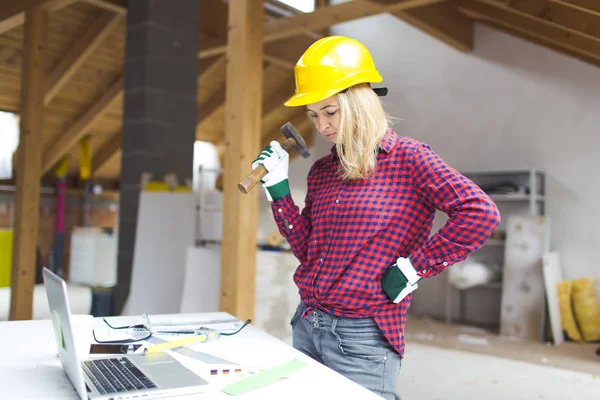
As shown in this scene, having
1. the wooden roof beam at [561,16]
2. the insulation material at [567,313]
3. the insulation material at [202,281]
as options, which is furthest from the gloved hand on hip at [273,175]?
the insulation material at [567,313]

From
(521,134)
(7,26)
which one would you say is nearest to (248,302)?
(7,26)

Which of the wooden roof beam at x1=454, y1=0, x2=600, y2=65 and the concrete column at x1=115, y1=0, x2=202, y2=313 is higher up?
the wooden roof beam at x1=454, y1=0, x2=600, y2=65

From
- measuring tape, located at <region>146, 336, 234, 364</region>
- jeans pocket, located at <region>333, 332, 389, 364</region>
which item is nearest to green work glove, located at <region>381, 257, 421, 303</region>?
jeans pocket, located at <region>333, 332, 389, 364</region>

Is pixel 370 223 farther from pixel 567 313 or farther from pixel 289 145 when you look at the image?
pixel 567 313

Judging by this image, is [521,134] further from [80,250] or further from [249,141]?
[80,250]

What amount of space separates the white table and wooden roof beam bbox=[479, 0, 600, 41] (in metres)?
3.64

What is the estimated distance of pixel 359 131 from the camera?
1.46m

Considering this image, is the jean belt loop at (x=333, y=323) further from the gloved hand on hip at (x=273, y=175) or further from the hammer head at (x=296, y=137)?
the hammer head at (x=296, y=137)

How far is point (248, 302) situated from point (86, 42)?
4.34 metres

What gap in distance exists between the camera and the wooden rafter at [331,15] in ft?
14.6

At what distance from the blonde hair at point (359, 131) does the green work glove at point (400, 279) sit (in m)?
0.25

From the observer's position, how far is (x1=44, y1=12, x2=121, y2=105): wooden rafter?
604 cm

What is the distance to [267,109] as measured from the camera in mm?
8344

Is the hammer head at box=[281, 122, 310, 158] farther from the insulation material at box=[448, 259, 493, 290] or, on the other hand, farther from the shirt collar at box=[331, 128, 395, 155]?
the insulation material at box=[448, 259, 493, 290]
